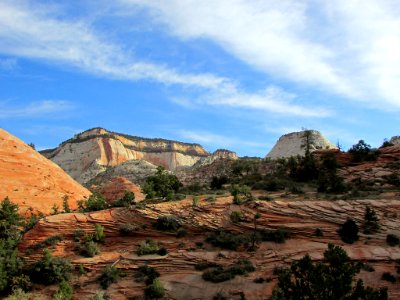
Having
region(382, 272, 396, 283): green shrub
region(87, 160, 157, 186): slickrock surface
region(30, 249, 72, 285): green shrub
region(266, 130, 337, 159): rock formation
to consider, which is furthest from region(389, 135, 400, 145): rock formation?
region(30, 249, 72, 285): green shrub

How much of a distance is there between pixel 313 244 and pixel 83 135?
101 m

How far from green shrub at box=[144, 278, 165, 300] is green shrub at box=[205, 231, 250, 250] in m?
5.72

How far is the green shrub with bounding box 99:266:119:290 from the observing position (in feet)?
99.5

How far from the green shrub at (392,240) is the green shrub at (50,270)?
67.2ft

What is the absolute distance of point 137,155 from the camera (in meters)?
129

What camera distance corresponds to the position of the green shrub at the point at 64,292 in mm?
28383

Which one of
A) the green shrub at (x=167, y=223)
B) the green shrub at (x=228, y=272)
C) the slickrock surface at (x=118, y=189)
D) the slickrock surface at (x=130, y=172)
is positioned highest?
the slickrock surface at (x=130, y=172)

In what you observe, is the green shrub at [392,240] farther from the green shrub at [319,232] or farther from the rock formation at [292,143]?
the rock formation at [292,143]

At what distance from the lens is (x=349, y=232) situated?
110ft

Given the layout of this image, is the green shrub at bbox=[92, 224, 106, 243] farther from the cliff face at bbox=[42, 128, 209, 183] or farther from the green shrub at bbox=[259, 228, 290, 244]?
the cliff face at bbox=[42, 128, 209, 183]

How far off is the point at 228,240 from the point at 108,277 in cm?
814

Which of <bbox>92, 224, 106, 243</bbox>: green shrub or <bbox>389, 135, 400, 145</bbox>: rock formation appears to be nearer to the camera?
<bbox>92, 224, 106, 243</bbox>: green shrub

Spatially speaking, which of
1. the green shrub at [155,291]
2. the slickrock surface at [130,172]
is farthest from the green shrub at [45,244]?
the slickrock surface at [130,172]

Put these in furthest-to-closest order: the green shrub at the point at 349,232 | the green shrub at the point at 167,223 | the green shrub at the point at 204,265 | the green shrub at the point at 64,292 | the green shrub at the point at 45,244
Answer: the green shrub at the point at 167,223, the green shrub at the point at 45,244, the green shrub at the point at 349,232, the green shrub at the point at 204,265, the green shrub at the point at 64,292
